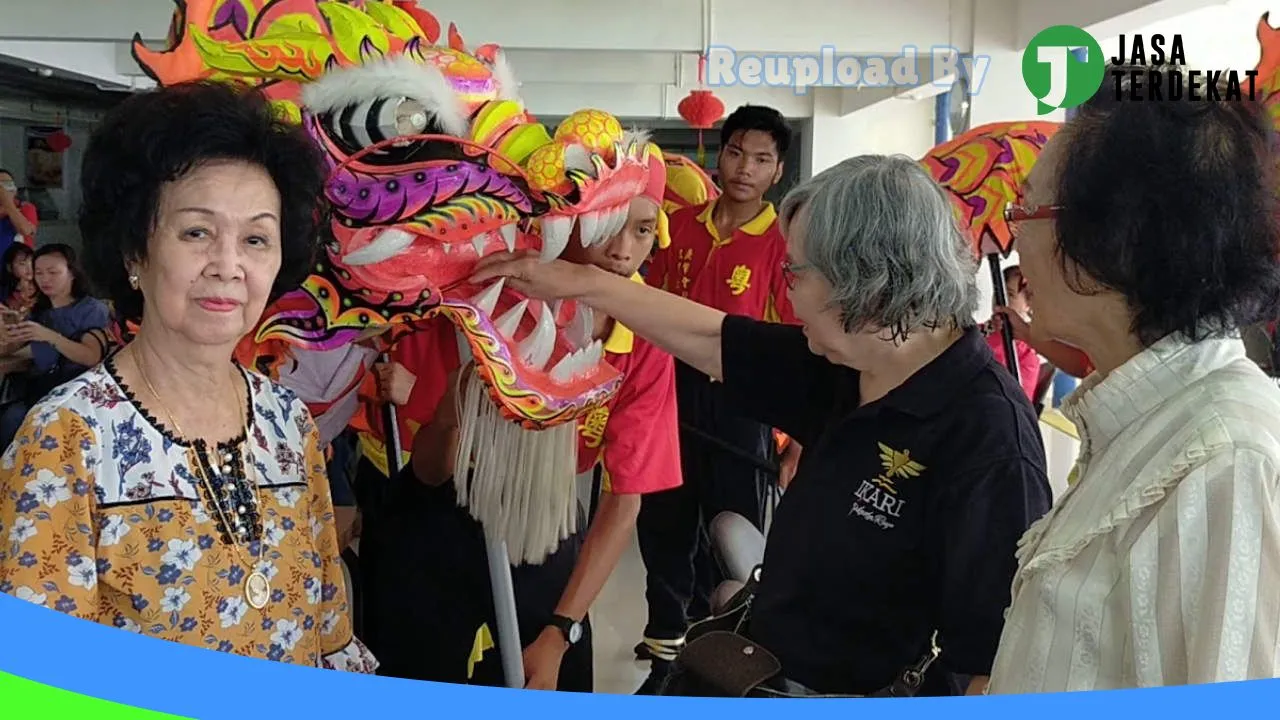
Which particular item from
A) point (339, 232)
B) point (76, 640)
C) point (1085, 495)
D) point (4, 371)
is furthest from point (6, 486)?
point (4, 371)

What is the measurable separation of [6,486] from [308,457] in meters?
0.25

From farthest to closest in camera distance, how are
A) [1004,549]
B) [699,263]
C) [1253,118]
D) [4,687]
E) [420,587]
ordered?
[699,263]
[420,587]
[1004,549]
[1253,118]
[4,687]

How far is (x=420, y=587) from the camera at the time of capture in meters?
1.37

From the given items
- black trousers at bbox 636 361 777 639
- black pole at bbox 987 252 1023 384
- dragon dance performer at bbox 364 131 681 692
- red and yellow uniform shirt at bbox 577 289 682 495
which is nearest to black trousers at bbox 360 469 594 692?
dragon dance performer at bbox 364 131 681 692

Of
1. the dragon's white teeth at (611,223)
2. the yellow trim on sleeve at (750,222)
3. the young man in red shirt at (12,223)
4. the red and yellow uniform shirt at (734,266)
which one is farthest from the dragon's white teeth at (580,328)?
the young man in red shirt at (12,223)

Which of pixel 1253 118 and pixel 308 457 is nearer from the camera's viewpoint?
pixel 1253 118

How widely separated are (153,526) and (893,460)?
645 mm

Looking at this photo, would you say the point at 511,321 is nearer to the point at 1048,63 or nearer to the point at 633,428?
the point at 633,428

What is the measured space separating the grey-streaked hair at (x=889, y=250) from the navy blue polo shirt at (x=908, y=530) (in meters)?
0.06

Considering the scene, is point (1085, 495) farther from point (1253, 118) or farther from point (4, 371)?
point (4, 371)

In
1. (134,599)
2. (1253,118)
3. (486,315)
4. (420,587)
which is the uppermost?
(1253,118)

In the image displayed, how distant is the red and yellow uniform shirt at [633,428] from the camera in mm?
1477

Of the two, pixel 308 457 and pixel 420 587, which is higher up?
pixel 308 457

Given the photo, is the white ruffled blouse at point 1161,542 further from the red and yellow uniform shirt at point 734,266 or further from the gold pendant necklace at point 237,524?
the red and yellow uniform shirt at point 734,266
